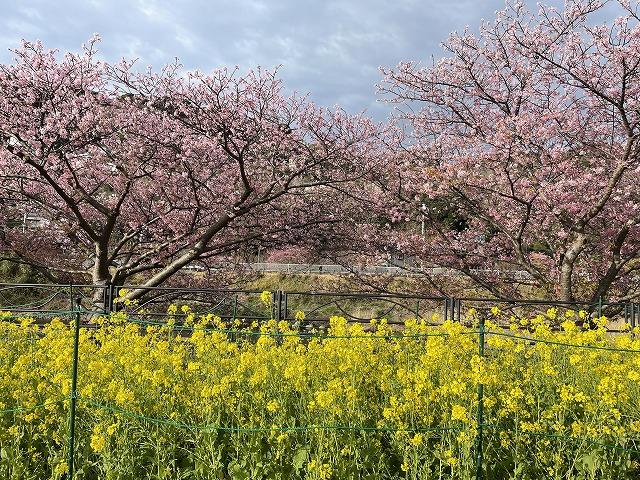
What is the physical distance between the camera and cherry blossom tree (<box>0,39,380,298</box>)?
972 cm

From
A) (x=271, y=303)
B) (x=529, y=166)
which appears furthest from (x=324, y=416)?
(x=529, y=166)

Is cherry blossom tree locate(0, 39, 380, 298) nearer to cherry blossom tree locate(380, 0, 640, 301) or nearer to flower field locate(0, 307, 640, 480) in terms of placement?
cherry blossom tree locate(380, 0, 640, 301)

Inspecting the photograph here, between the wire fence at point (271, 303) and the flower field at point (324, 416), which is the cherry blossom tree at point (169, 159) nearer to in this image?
the wire fence at point (271, 303)

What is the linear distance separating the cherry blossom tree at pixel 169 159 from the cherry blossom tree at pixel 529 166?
1.66 meters

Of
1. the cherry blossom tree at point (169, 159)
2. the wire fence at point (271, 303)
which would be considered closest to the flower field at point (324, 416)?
the wire fence at point (271, 303)

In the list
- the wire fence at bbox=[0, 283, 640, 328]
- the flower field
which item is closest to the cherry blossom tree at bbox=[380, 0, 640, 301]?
the wire fence at bbox=[0, 283, 640, 328]

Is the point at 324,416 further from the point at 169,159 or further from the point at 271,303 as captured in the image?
the point at 169,159

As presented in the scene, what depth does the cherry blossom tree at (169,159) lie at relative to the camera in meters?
9.72

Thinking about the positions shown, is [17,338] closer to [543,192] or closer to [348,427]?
[348,427]

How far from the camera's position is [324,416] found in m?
3.85

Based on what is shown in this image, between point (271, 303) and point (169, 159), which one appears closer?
point (271, 303)

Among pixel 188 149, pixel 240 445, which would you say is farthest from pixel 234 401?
pixel 188 149

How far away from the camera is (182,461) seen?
3889 mm

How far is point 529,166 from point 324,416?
26.7ft
